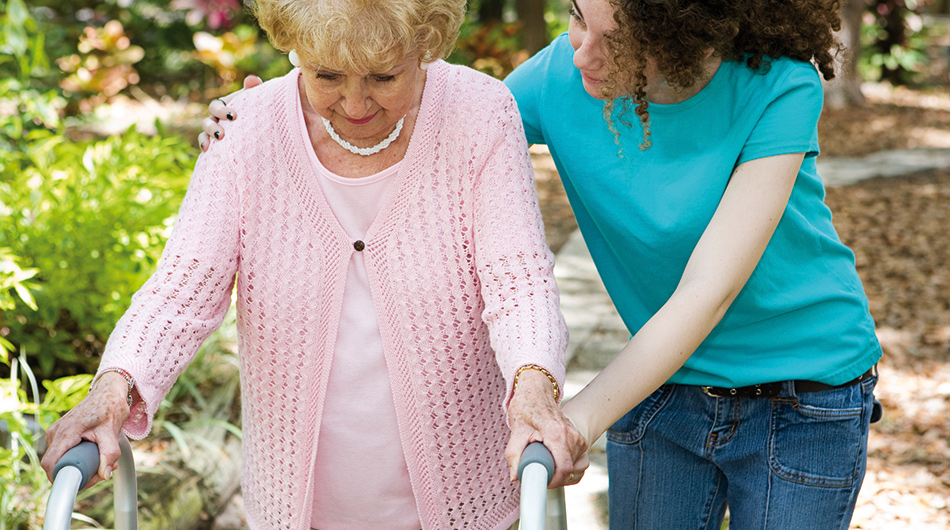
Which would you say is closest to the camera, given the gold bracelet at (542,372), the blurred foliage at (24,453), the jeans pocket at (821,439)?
the gold bracelet at (542,372)

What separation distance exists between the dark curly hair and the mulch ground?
2318 millimetres

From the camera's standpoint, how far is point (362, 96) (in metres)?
1.59

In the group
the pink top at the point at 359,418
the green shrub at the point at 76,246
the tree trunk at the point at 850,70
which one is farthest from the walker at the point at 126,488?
the tree trunk at the point at 850,70

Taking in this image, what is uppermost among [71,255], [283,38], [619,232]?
[283,38]

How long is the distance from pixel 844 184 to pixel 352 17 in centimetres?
718

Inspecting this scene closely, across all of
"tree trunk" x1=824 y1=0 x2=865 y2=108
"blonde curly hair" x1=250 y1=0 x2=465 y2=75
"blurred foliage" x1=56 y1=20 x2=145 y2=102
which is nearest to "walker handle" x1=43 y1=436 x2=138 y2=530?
"blonde curly hair" x1=250 y1=0 x2=465 y2=75

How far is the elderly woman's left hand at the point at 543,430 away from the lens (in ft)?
4.50

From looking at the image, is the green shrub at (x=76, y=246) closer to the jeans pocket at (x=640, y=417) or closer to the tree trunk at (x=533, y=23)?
the jeans pocket at (x=640, y=417)

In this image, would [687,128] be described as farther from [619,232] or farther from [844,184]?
[844,184]

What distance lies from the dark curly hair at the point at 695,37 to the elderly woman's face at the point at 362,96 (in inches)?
14.9

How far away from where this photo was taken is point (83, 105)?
864 centimetres

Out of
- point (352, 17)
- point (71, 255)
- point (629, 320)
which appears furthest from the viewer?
point (71, 255)

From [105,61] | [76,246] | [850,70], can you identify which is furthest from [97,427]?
[850,70]

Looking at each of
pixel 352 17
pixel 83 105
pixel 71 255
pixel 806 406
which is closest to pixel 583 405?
pixel 806 406
